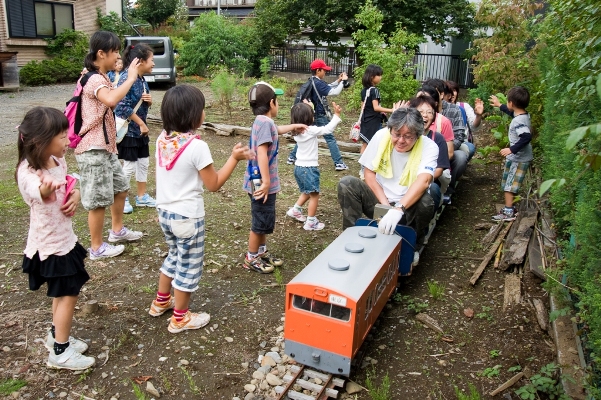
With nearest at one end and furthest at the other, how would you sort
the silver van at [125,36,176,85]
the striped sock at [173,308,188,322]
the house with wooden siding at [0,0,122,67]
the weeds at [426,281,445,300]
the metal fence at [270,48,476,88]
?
1. the striped sock at [173,308,188,322]
2. the weeds at [426,281,445,300]
3. the silver van at [125,36,176,85]
4. the house with wooden siding at [0,0,122,67]
5. the metal fence at [270,48,476,88]

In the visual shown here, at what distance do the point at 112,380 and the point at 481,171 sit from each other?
6.76 meters

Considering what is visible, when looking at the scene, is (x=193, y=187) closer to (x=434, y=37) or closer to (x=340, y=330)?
(x=340, y=330)

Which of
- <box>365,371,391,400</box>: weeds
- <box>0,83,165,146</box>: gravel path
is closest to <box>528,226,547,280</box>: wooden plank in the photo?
<box>365,371,391,400</box>: weeds

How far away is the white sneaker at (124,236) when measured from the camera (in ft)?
16.5

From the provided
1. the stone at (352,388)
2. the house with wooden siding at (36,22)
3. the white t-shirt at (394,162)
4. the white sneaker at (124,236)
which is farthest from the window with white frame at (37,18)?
the stone at (352,388)

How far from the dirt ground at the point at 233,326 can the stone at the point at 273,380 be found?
0.14 meters

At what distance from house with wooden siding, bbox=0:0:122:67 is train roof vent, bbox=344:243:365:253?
64.6 ft

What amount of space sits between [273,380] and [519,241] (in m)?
2.98

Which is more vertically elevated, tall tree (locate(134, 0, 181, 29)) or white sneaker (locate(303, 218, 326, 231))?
tall tree (locate(134, 0, 181, 29))

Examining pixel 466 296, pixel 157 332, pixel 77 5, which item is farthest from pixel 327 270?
pixel 77 5

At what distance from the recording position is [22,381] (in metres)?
3.06

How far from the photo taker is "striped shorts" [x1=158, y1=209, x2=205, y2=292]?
133 inches

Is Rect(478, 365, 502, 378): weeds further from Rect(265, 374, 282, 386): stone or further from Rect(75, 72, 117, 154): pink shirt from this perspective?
Rect(75, 72, 117, 154): pink shirt

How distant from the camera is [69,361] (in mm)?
3162
